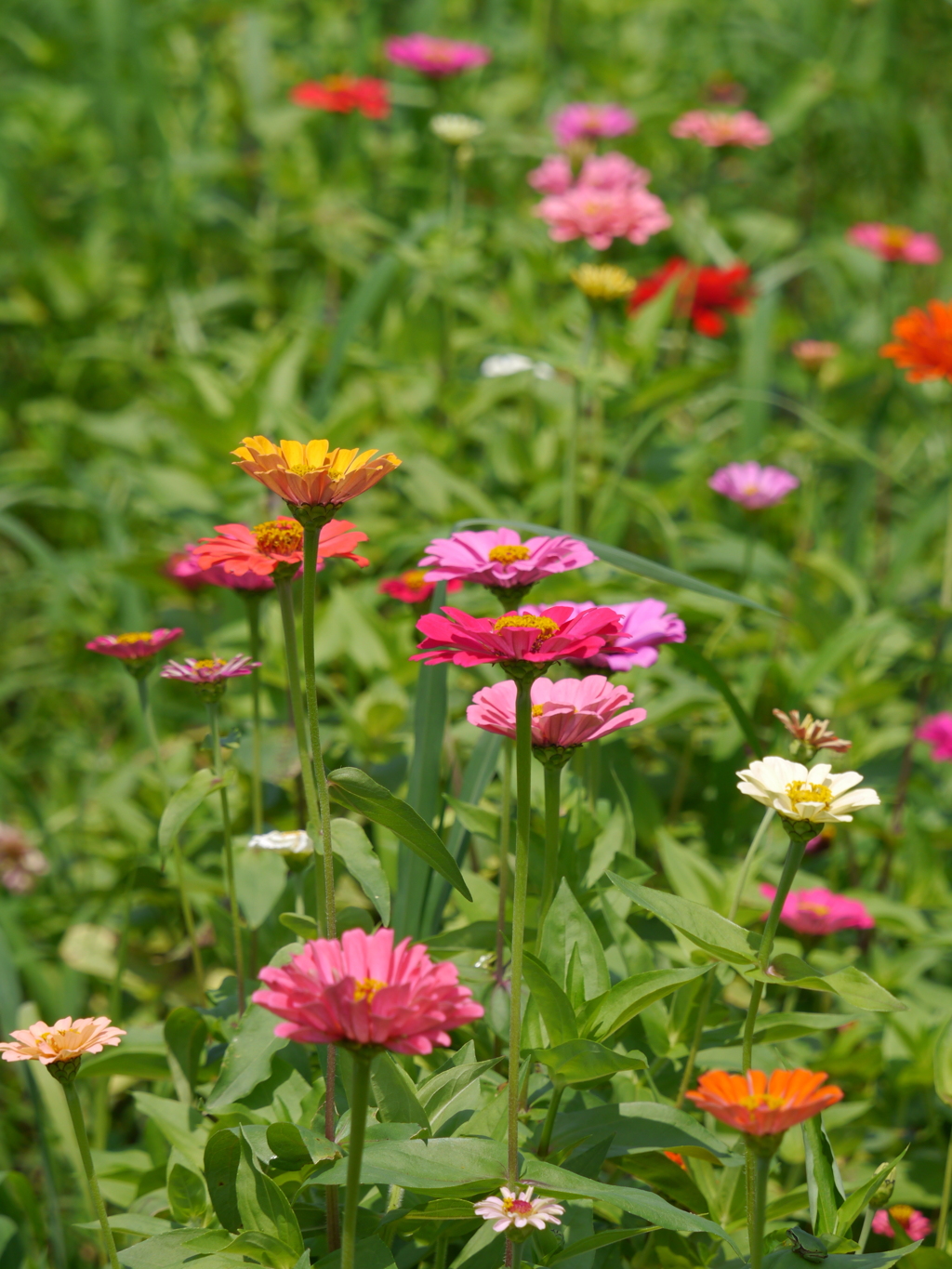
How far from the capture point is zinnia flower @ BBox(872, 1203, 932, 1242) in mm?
927

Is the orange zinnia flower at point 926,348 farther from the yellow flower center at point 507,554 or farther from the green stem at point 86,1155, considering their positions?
the green stem at point 86,1155

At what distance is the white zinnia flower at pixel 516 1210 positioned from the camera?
0.64 m

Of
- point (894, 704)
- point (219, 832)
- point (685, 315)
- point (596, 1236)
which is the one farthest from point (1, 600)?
point (596, 1236)

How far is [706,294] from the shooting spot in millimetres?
2170

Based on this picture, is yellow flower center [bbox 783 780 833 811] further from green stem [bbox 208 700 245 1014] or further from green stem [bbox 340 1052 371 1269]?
green stem [bbox 208 700 245 1014]

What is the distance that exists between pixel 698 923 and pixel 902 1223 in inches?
16.2

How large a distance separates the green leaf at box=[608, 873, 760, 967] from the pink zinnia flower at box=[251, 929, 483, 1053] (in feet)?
0.48

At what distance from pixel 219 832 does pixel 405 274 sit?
1517 mm

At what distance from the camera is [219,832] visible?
4.00 ft

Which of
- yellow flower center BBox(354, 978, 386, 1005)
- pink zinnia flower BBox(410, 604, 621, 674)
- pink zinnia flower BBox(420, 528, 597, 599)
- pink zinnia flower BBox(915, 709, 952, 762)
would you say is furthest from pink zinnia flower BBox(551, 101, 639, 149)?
yellow flower center BBox(354, 978, 386, 1005)

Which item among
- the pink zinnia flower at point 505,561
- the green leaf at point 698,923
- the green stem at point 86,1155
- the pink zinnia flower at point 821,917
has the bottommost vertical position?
the pink zinnia flower at point 821,917

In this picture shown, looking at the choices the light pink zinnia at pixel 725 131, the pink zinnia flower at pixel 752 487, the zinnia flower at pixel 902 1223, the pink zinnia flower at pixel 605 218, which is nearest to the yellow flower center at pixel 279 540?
the zinnia flower at pixel 902 1223

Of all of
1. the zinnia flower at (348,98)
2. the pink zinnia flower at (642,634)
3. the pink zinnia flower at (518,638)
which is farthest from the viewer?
the zinnia flower at (348,98)

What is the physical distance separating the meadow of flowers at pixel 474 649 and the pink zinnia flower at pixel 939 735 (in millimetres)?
40
